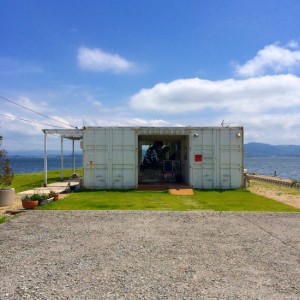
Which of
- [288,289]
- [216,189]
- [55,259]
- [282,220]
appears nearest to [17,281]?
[55,259]

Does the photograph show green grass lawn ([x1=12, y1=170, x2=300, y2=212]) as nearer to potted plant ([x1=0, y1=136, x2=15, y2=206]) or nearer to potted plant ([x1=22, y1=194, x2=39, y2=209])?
potted plant ([x1=22, y1=194, x2=39, y2=209])

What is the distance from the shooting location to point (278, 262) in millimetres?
6906

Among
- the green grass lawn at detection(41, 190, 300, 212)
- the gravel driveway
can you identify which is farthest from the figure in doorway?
the gravel driveway

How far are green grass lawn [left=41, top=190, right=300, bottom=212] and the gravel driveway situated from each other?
2.37 meters

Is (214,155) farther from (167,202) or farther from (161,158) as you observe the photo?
(161,158)

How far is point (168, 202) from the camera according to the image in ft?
52.2

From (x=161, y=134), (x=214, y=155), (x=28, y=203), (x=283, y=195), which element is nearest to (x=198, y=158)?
(x=214, y=155)

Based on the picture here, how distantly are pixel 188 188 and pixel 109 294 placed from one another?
15636mm

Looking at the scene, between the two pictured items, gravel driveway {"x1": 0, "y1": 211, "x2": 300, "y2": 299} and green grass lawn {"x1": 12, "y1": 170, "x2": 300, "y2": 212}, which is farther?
green grass lawn {"x1": 12, "y1": 170, "x2": 300, "y2": 212}

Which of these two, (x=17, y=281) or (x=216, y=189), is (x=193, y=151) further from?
(x=17, y=281)

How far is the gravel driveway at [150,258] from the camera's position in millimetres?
5438

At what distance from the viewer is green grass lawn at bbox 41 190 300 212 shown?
46.3 ft

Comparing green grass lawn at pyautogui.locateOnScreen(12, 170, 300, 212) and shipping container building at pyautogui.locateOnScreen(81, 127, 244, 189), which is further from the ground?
shipping container building at pyautogui.locateOnScreen(81, 127, 244, 189)

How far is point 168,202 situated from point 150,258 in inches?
348
